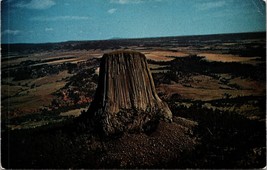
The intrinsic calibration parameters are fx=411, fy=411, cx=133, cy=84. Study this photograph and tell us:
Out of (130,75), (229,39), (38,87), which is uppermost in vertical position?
(229,39)

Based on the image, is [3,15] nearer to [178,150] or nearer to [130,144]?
[130,144]

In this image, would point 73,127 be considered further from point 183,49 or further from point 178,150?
point 183,49

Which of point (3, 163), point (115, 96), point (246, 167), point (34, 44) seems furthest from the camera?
point (34, 44)

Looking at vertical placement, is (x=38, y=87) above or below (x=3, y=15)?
below

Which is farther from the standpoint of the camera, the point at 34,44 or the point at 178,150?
the point at 34,44

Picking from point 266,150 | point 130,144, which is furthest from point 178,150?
point 266,150

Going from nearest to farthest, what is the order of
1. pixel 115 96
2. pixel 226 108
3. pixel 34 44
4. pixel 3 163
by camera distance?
pixel 3 163 → pixel 115 96 → pixel 34 44 → pixel 226 108
